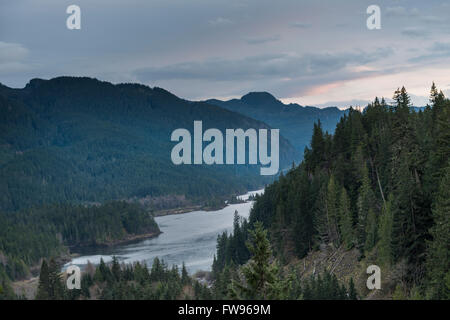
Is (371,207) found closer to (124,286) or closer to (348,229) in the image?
(348,229)

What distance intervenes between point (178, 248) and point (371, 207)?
77.5 meters

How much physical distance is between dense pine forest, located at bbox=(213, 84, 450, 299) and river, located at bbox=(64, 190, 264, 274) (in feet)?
47.4

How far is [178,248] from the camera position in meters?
124

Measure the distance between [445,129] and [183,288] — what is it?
35.2 metres

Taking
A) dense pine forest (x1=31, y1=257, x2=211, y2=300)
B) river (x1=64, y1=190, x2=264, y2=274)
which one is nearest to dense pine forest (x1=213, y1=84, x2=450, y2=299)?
dense pine forest (x1=31, y1=257, x2=211, y2=300)

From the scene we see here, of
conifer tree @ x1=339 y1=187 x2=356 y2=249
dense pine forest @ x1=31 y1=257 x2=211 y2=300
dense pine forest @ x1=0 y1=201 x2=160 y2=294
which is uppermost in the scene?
conifer tree @ x1=339 y1=187 x2=356 y2=249

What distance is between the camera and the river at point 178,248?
4257 inches

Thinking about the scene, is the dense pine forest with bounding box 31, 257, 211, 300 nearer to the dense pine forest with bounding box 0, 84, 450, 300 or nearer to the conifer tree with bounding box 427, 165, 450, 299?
the dense pine forest with bounding box 0, 84, 450, 300

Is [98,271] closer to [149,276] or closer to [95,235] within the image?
[149,276]

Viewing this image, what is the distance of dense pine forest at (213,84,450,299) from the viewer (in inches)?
1468

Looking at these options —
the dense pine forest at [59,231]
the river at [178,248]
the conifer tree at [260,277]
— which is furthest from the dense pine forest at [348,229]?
the dense pine forest at [59,231]

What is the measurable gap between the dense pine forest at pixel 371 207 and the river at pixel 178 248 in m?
14.4
